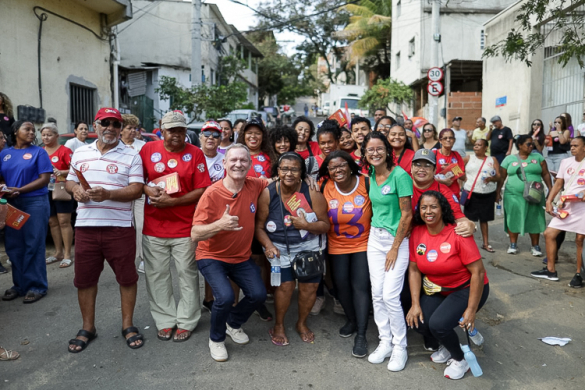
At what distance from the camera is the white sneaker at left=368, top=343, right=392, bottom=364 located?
3885mm

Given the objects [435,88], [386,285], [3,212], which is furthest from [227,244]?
[435,88]

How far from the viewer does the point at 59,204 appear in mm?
6422

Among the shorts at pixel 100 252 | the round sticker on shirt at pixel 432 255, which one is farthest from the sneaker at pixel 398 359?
the shorts at pixel 100 252

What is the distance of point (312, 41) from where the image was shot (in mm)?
40156

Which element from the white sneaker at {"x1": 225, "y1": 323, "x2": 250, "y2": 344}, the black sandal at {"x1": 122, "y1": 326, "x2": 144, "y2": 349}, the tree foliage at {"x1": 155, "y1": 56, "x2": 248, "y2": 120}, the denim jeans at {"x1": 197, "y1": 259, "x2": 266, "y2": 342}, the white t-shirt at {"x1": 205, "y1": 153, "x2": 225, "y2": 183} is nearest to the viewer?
the denim jeans at {"x1": 197, "y1": 259, "x2": 266, "y2": 342}

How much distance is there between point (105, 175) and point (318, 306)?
7.91 ft

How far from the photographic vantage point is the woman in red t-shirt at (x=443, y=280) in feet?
12.0

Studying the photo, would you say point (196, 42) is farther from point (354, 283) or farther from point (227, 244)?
point (354, 283)

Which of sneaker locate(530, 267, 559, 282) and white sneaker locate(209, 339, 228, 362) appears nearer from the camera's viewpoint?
white sneaker locate(209, 339, 228, 362)

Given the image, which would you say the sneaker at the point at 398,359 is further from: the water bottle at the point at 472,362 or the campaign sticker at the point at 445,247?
the campaign sticker at the point at 445,247

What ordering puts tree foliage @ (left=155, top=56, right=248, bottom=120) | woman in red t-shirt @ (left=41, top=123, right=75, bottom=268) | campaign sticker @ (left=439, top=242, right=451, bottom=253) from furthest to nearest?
tree foliage @ (left=155, top=56, right=248, bottom=120) < woman in red t-shirt @ (left=41, top=123, right=75, bottom=268) < campaign sticker @ (left=439, top=242, right=451, bottom=253)

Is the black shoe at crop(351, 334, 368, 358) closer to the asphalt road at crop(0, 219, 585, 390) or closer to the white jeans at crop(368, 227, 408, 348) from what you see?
the asphalt road at crop(0, 219, 585, 390)

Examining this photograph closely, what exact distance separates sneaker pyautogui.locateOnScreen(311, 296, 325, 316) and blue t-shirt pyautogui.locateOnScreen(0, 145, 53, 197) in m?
3.23

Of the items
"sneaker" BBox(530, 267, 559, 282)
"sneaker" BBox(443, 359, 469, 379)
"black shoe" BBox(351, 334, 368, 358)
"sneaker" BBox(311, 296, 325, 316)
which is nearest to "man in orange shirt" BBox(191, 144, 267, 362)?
"black shoe" BBox(351, 334, 368, 358)
